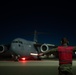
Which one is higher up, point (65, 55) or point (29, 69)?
point (65, 55)

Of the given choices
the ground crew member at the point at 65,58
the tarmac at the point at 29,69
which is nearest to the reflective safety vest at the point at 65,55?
the ground crew member at the point at 65,58

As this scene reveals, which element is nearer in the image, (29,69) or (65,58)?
(65,58)

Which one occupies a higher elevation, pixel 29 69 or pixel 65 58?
pixel 65 58

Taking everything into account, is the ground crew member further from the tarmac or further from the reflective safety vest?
the tarmac

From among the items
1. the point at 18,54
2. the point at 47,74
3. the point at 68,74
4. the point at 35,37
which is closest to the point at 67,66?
the point at 68,74

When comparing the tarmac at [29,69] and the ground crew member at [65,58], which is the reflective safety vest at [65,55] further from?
the tarmac at [29,69]

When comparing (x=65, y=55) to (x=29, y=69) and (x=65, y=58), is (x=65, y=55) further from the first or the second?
(x=29, y=69)

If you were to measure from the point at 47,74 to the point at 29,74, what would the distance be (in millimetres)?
835

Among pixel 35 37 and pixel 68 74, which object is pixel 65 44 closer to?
pixel 68 74

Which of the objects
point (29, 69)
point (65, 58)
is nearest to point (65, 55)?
point (65, 58)

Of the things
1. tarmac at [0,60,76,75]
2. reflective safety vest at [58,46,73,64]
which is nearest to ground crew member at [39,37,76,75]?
reflective safety vest at [58,46,73,64]

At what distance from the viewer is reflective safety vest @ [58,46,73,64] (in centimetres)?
666

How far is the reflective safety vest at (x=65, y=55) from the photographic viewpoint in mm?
6660

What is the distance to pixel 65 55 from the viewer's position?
6695mm
